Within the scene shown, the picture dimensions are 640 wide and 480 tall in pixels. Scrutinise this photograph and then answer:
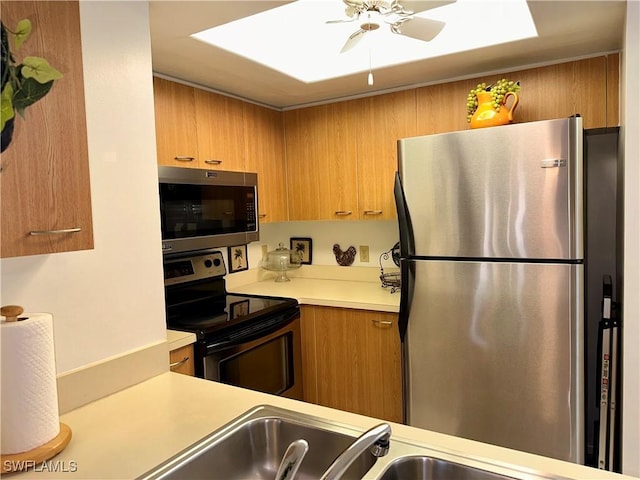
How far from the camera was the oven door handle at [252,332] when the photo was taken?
6.78ft

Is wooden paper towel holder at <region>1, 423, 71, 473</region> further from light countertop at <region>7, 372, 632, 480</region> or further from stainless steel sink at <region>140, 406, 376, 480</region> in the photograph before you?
stainless steel sink at <region>140, 406, 376, 480</region>

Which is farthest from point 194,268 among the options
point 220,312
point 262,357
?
point 262,357

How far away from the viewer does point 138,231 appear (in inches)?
57.4

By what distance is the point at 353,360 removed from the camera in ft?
8.49

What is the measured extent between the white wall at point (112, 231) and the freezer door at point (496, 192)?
121cm

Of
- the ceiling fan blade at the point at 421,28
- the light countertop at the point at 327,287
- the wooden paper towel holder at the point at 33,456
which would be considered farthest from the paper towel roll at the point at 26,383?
the light countertop at the point at 327,287

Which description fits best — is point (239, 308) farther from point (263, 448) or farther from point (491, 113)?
point (491, 113)

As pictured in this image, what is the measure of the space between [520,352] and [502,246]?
0.46 m

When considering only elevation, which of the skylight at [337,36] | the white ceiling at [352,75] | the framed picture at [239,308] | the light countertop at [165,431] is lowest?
the light countertop at [165,431]

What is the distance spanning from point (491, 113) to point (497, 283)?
822 mm

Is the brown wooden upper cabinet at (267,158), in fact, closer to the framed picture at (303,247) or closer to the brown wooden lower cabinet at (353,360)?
the framed picture at (303,247)

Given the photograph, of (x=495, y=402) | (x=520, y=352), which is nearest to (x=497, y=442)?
(x=495, y=402)

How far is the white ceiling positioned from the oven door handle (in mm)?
1305

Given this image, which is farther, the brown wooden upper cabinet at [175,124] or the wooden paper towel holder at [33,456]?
the brown wooden upper cabinet at [175,124]
